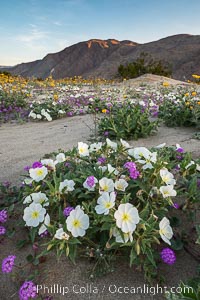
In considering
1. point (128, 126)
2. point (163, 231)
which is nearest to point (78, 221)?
point (163, 231)

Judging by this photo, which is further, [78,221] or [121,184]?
[121,184]

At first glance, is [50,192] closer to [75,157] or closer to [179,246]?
[75,157]

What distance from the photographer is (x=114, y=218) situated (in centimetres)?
164

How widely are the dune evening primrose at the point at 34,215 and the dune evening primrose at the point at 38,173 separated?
25 cm

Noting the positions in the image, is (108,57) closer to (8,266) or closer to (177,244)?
(177,244)

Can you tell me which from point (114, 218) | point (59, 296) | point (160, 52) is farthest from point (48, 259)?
point (160, 52)

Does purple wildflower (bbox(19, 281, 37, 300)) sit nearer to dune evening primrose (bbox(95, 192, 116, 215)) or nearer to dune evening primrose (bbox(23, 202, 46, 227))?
dune evening primrose (bbox(23, 202, 46, 227))

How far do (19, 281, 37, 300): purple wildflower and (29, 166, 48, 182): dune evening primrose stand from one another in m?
0.69

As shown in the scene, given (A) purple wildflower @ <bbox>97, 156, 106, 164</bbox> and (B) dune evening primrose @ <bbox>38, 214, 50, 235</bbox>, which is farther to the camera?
(A) purple wildflower @ <bbox>97, 156, 106, 164</bbox>

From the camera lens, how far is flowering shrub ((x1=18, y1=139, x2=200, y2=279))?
165 centimetres

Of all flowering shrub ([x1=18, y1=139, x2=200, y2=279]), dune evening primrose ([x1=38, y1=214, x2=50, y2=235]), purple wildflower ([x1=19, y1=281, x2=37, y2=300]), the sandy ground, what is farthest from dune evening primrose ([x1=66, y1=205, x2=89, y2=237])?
the sandy ground

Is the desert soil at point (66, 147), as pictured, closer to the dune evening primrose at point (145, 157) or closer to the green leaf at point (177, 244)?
the green leaf at point (177, 244)

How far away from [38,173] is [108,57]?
6818 centimetres

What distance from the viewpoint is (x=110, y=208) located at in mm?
1646
